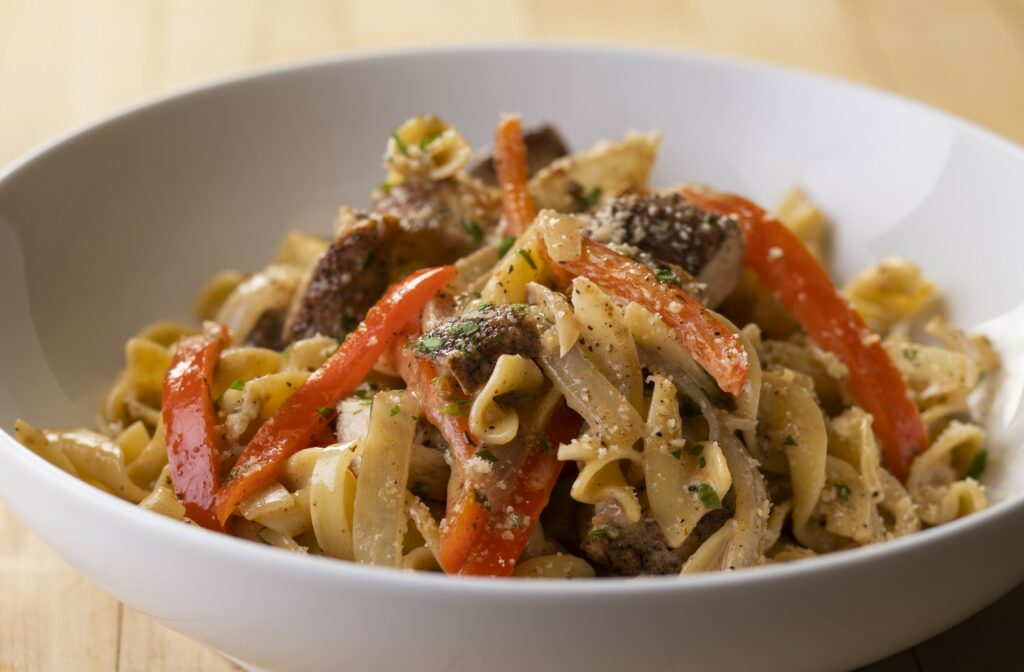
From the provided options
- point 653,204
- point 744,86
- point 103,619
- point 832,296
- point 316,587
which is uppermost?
point 744,86

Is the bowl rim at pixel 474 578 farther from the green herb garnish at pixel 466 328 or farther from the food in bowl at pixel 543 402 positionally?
the green herb garnish at pixel 466 328

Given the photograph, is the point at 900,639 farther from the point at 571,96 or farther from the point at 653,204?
the point at 571,96

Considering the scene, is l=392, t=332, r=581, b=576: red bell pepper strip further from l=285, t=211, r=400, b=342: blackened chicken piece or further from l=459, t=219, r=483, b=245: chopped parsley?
l=459, t=219, r=483, b=245: chopped parsley

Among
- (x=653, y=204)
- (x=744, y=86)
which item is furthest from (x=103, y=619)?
(x=744, y=86)

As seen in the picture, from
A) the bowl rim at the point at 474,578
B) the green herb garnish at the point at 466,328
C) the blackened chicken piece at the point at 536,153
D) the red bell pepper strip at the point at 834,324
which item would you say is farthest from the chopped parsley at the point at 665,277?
the blackened chicken piece at the point at 536,153

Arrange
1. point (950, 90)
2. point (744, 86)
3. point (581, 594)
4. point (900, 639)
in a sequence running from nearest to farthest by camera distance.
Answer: point (581, 594) → point (900, 639) → point (744, 86) → point (950, 90)

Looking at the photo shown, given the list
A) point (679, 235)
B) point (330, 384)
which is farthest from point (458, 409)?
point (679, 235)
